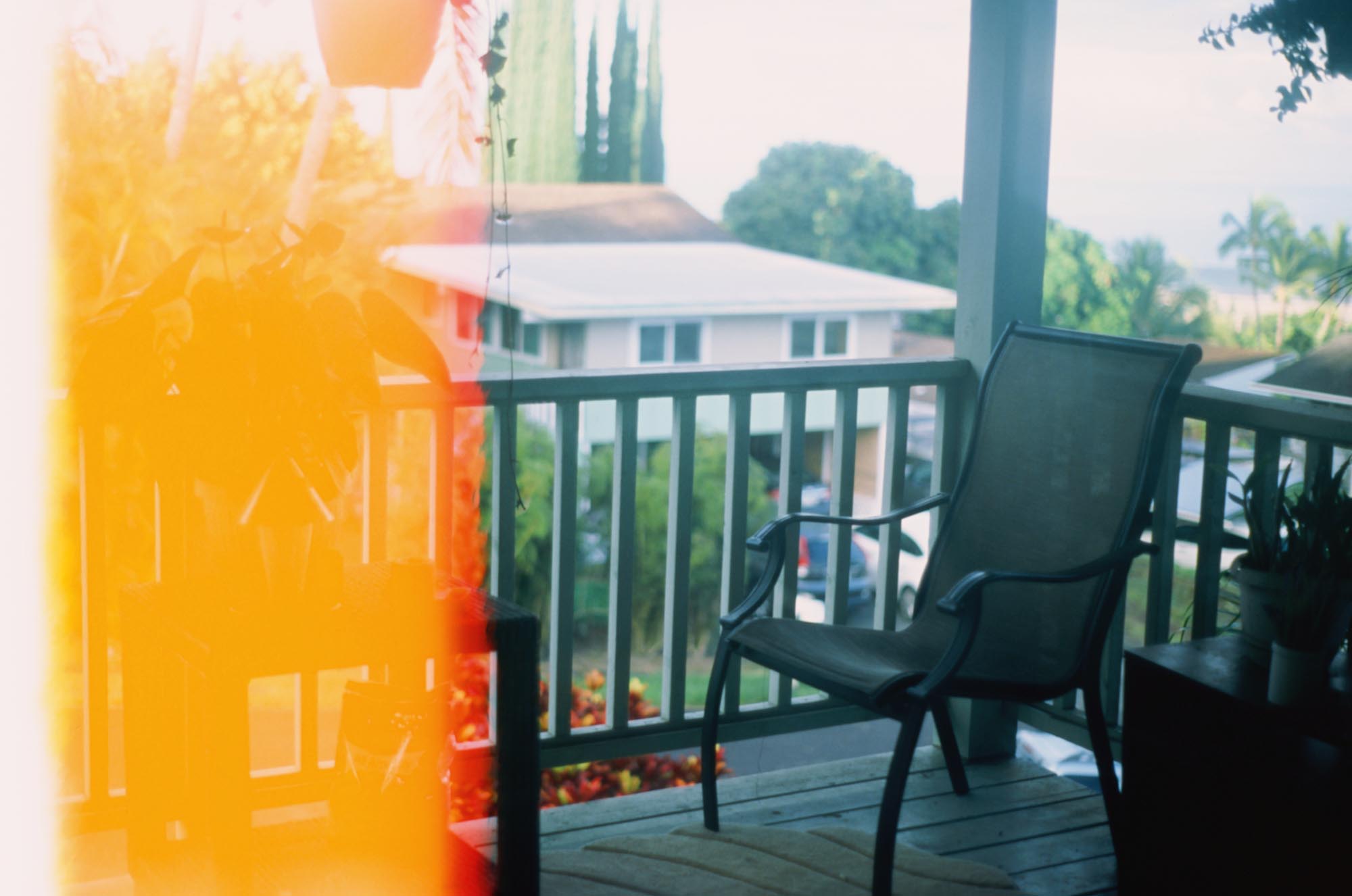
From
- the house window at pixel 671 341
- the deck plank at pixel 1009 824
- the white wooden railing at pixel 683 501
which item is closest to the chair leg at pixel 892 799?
the deck plank at pixel 1009 824

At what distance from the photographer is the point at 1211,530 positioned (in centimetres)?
279

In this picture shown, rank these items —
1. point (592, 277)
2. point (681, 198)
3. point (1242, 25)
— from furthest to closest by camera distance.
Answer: point (681, 198)
point (592, 277)
point (1242, 25)

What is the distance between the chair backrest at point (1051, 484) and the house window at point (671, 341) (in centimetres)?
809

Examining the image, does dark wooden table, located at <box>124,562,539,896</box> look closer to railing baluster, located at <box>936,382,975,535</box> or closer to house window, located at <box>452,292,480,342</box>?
railing baluster, located at <box>936,382,975,535</box>

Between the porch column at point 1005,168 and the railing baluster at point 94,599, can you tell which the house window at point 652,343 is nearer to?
the porch column at point 1005,168

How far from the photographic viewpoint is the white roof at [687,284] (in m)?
9.92

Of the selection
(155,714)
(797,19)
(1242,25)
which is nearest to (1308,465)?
(1242,25)

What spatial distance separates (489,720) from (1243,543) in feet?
5.37

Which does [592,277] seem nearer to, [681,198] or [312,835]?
[681,198]

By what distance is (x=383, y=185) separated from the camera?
6051 millimetres

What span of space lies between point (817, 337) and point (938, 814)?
31.9 ft

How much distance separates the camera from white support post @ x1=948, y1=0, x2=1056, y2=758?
2.91 meters

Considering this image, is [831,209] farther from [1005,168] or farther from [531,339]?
[1005,168]

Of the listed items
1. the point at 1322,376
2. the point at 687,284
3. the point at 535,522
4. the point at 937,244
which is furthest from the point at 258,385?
the point at 937,244
